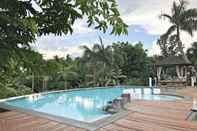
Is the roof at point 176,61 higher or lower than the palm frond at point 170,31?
lower

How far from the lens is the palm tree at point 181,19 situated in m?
18.8

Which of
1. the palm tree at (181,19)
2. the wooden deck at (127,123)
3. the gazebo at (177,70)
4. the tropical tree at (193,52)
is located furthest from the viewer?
the tropical tree at (193,52)

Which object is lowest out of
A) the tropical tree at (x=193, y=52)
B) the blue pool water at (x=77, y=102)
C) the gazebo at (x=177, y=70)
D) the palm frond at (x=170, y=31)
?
the blue pool water at (x=77, y=102)

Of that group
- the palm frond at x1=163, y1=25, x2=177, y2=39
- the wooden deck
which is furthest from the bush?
the wooden deck

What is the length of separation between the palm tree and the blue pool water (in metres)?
7.18

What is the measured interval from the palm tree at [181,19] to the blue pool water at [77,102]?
7.18 metres

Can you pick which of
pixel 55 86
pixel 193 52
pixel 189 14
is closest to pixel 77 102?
pixel 55 86

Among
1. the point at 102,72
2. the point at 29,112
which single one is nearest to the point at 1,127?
the point at 29,112

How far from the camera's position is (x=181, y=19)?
19438 mm

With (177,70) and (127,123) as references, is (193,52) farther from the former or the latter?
(127,123)

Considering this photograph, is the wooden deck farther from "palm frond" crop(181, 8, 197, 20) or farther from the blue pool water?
"palm frond" crop(181, 8, 197, 20)

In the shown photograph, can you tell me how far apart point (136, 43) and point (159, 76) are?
20.5 ft

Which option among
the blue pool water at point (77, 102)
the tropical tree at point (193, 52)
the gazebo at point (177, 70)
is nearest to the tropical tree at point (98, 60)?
the blue pool water at point (77, 102)

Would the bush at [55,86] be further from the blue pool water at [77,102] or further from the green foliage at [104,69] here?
the blue pool water at [77,102]
